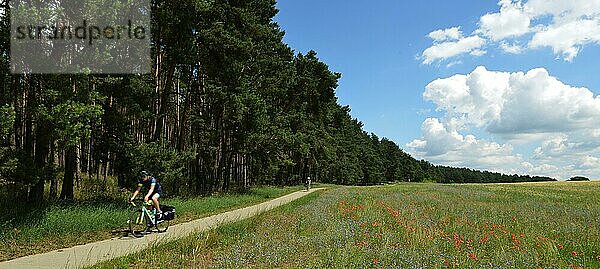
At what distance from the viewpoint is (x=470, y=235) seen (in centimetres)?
1124

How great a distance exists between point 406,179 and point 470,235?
142177mm

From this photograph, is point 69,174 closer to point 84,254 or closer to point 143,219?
point 143,219

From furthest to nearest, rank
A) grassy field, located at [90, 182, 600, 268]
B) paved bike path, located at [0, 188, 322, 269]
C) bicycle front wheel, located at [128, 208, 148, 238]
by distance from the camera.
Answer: bicycle front wheel, located at [128, 208, 148, 238]
paved bike path, located at [0, 188, 322, 269]
grassy field, located at [90, 182, 600, 268]

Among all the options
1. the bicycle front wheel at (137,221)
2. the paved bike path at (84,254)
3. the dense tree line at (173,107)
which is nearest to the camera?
the paved bike path at (84,254)

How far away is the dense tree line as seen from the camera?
12.4 meters

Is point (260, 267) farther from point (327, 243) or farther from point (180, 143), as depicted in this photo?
point (180, 143)

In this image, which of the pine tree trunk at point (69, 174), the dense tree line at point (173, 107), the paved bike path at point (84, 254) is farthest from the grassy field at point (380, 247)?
the pine tree trunk at point (69, 174)

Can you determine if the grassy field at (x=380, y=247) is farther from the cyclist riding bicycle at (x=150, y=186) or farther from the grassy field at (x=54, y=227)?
the grassy field at (x=54, y=227)

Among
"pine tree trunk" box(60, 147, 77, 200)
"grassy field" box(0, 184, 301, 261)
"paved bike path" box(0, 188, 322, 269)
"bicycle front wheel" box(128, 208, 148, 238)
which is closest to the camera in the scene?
"paved bike path" box(0, 188, 322, 269)

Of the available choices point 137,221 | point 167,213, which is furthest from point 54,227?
point 167,213

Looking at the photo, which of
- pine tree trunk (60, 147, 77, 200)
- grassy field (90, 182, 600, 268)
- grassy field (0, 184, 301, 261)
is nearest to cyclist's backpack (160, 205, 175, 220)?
grassy field (0, 184, 301, 261)

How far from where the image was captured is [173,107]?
32469 millimetres

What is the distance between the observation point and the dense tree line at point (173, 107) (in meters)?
12.4

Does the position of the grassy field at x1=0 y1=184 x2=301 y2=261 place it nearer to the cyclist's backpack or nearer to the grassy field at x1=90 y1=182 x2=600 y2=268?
the cyclist's backpack
